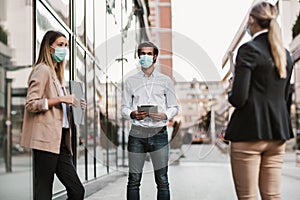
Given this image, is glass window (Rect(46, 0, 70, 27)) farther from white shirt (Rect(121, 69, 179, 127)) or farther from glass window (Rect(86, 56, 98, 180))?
white shirt (Rect(121, 69, 179, 127))

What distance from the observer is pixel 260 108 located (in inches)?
79.8

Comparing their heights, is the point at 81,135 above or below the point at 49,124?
below

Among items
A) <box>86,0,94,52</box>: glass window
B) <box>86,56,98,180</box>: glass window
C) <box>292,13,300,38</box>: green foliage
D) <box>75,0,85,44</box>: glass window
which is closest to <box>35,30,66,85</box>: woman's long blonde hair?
<box>75,0,85,44</box>: glass window

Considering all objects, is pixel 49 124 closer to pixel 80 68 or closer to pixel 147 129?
pixel 147 129

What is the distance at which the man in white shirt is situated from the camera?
118 inches

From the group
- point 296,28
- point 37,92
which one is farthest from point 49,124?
point 296,28

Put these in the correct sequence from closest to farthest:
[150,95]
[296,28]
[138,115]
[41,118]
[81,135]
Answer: [41,118], [138,115], [150,95], [81,135], [296,28]

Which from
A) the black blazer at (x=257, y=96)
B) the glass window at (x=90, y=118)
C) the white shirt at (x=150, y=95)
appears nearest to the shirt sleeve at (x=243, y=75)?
the black blazer at (x=257, y=96)

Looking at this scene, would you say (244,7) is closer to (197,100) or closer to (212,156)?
(197,100)

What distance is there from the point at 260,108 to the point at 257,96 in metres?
0.05

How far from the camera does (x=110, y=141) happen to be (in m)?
8.11

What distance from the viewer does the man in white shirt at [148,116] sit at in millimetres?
2986

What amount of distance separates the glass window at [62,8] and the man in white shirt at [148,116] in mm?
1357

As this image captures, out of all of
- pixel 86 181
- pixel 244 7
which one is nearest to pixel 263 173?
pixel 244 7
